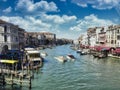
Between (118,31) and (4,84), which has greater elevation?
(118,31)

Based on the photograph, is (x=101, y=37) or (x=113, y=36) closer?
(x=113, y=36)

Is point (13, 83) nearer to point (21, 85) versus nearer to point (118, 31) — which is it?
point (21, 85)

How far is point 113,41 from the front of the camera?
296ft

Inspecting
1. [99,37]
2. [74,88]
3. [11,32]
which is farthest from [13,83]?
[99,37]

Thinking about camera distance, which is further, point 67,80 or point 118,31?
point 118,31

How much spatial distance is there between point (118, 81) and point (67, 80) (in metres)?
7.71

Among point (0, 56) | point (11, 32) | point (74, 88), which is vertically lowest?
point (74, 88)

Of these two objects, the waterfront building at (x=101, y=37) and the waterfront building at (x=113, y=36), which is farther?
the waterfront building at (x=101, y=37)

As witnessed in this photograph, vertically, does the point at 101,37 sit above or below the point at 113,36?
above

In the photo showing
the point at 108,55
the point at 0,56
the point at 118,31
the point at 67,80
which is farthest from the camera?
the point at 118,31

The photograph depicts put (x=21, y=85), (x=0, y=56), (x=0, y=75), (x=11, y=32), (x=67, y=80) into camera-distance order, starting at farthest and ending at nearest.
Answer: (x=11, y=32), (x=0, y=56), (x=67, y=80), (x=0, y=75), (x=21, y=85)

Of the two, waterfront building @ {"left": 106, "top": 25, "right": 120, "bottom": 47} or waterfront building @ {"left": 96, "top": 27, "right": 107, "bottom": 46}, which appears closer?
waterfront building @ {"left": 106, "top": 25, "right": 120, "bottom": 47}

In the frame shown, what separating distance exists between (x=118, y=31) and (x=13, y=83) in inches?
2326

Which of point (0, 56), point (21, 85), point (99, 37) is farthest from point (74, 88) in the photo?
point (99, 37)
